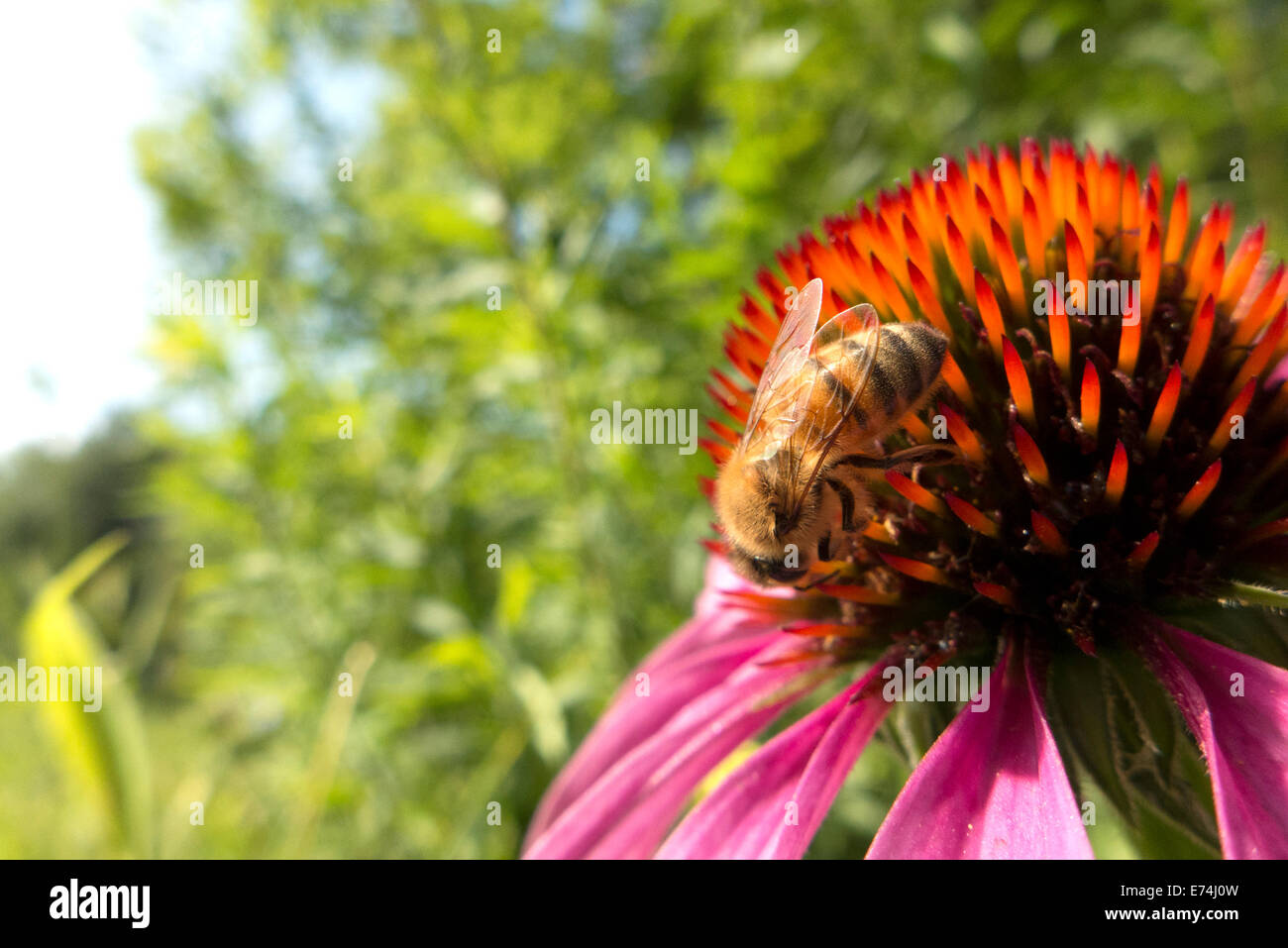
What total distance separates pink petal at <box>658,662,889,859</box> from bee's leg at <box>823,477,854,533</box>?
0.18m

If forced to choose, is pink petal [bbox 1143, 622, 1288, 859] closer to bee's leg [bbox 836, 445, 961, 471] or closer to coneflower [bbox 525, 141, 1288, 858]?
coneflower [bbox 525, 141, 1288, 858]

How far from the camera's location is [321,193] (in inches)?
142

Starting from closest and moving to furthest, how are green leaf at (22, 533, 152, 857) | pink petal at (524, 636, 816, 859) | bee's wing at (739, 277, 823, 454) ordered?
bee's wing at (739, 277, 823, 454) → pink petal at (524, 636, 816, 859) → green leaf at (22, 533, 152, 857)

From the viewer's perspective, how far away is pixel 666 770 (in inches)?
52.2

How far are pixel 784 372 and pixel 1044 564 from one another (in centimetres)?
41

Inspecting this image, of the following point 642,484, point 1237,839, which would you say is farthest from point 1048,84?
point 1237,839

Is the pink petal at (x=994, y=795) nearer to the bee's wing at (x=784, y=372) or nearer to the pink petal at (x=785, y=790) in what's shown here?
the pink petal at (x=785, y=790)

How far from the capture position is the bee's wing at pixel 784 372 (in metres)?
1.20

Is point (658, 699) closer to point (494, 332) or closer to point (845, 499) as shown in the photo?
point (845, 499)

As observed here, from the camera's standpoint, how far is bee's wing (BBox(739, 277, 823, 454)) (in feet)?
3.94

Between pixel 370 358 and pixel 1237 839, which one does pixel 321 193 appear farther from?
pixel 1237 839

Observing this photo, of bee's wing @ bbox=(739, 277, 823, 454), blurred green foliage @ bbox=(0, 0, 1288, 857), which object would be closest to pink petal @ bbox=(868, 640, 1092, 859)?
bee's wing @ bbox=(739, 277, 823, 454)
